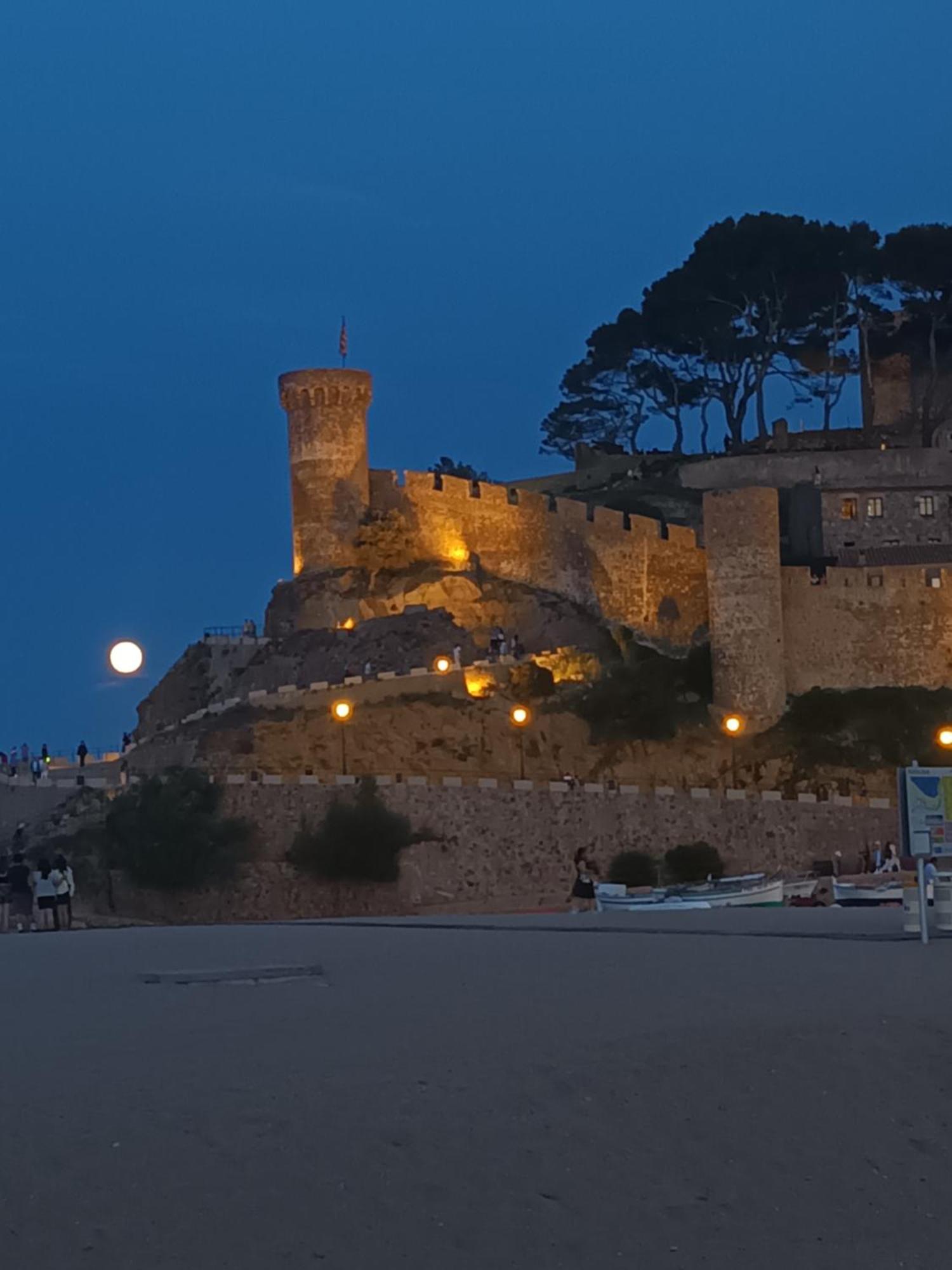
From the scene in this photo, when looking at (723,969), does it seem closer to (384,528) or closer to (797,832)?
(797,832)

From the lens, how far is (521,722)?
38844 millimetres

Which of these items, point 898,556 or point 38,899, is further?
point 898,556

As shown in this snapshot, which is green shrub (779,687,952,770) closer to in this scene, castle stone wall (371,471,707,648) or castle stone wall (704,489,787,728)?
castle stone wall (704,489,787,728)

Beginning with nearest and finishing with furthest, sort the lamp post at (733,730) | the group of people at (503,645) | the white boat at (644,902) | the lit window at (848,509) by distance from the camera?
the white boat at (644,902)
the lamp post at (733,730)
the group of people at (503,645)
the lit window at (848,509)

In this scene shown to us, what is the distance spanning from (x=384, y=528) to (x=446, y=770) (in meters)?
10.7

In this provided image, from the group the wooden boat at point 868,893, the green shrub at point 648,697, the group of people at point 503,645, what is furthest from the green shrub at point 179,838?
the wooden boat at point 868,893

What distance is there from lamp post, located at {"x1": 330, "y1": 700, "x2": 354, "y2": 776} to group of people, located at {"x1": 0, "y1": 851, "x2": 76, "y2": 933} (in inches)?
631

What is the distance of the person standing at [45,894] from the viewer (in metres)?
19.8

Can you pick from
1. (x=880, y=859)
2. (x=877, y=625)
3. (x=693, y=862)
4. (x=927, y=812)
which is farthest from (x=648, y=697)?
(x=927, y=812)

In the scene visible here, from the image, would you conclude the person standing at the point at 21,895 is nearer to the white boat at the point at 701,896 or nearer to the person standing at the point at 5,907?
the person standing at the point at 5,907

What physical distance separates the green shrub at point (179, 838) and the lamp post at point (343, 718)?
2.66 m

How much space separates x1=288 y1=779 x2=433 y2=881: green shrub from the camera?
3444cm

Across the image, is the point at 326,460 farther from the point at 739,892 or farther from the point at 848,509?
the point at 739,892

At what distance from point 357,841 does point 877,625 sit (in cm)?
1235
